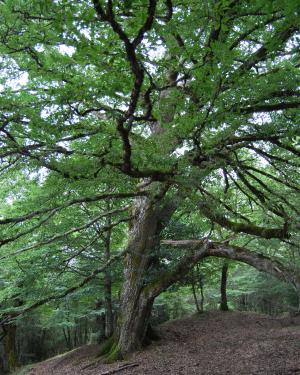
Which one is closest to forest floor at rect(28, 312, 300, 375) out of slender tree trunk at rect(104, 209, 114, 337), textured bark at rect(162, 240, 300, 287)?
slender tree trunk at rect(104, 209, 114, 337)

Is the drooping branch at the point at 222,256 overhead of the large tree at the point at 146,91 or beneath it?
beneath

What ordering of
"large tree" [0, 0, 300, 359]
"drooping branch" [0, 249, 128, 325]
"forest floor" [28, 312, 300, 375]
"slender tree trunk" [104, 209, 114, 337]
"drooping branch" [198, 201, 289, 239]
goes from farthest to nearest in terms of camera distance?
"slender tree trunk" [104, 209, 114, 337] → "forest floor" [28, 312, 300, 375] → "drooping branch" [0, 249, 128, 325] → "drooping branch" [198, 201, 289, 239] → "large tree" [0, 0, 300, 359]

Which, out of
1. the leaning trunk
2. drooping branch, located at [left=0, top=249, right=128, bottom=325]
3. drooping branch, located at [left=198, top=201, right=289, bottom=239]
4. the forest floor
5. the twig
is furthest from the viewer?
the leaning trunk

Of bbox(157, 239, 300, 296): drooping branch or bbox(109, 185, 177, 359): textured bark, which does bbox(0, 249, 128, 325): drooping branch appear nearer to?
bbox(109, 185, 177, 359): textured bark

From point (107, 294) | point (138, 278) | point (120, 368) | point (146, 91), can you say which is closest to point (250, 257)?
point (138, 278)

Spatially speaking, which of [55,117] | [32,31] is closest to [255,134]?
[55,117]

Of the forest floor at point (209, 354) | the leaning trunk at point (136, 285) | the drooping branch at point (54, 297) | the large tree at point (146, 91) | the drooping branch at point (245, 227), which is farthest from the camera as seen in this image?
Answer: the leaning trunk at point (136, 285)

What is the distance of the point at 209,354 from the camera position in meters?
7.99

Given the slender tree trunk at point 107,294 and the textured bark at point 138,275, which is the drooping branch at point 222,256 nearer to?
the textured bark at point 138,275

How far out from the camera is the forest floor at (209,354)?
6.52 metres

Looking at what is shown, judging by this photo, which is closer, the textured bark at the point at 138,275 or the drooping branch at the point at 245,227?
the drooping branch at the point at 245,227

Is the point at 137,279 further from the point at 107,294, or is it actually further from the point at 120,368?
the point at 107,294

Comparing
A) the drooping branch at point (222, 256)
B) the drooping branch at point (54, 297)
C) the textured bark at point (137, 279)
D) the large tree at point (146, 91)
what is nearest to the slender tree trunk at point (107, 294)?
the textured bark at point (137, 279)

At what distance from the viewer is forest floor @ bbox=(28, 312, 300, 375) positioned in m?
6.52
